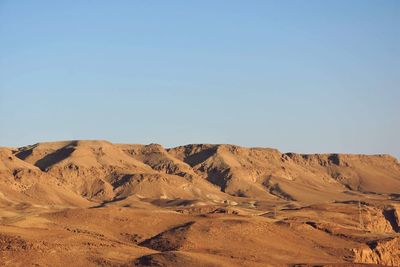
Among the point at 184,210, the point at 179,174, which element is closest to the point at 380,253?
the point at 184,210

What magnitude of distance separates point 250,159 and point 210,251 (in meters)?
134

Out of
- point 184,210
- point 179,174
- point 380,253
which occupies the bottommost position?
point 380,253

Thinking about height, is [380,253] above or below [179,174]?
below

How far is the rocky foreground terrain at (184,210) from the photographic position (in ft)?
142

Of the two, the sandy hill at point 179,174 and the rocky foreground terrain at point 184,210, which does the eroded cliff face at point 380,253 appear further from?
the sandy hill at point 179,174

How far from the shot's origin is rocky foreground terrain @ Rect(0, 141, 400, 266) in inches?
1699

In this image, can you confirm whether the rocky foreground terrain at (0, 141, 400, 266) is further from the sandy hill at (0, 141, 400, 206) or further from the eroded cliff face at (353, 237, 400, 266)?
the sandy hill at (0, 141, 400, 206)

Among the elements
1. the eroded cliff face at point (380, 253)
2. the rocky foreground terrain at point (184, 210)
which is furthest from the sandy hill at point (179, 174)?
the eroded cliff face at point (380, 253)

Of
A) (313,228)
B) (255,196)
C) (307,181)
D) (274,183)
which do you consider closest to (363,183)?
(307,181)

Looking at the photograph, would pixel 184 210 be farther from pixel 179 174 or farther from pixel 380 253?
pixel 179 174

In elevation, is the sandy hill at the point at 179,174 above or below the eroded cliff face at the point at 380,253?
above

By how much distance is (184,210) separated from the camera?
91938 millimetres

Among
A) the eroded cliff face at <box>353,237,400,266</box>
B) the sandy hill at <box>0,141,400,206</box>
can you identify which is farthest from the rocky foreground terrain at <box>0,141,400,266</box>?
the sandy hill at <box>0,141,400,206</box>

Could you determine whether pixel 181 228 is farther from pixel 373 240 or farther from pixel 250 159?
pixel 250 159
